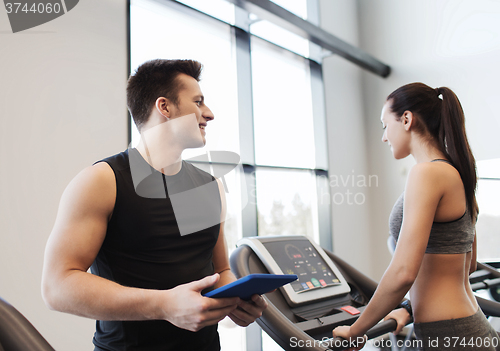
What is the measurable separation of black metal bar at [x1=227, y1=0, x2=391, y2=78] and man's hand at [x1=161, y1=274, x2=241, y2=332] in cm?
251

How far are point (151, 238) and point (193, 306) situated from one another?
35 cm

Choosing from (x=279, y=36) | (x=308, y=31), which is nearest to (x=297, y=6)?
(x=279, y=36)

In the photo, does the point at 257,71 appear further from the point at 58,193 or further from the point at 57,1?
the point at 58,193

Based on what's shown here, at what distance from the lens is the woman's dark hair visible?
1.37 m

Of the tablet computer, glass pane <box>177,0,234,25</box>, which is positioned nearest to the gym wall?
glass pane <box>177,0,234,25</box>

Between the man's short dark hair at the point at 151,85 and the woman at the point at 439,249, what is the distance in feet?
3.01

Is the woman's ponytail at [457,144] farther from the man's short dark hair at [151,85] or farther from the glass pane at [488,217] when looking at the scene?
the glass pane at [488,217]

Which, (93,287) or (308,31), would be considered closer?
(93,287)

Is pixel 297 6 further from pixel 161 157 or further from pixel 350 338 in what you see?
pixel 350 338

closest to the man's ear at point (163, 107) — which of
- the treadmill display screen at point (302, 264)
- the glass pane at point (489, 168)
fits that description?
the treadmill display screen at point (302, 264)

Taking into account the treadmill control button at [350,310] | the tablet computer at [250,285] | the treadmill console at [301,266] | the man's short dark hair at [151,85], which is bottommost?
the treadmill control button at [350,310]

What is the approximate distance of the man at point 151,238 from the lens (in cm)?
95

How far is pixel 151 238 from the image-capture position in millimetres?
1159

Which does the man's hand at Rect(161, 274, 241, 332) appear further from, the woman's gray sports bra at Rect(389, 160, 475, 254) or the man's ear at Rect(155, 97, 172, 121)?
the woman's gray sports bra at Rect(389, 160, 475, 254)
